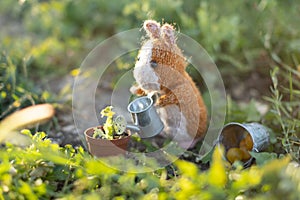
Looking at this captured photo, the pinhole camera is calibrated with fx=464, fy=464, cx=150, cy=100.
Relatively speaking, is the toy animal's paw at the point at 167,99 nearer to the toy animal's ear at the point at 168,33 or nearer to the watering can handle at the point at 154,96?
the watering can handle at the point at 154,96

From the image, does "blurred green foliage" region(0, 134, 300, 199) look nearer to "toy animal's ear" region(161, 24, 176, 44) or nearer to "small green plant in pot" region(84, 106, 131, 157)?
"small green plant in pot" region(84, 106, 131, 157)

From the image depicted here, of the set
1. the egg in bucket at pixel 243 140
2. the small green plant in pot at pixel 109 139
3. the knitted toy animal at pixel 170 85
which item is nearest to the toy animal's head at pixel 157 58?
the knitted toy animal at pixel 170 85

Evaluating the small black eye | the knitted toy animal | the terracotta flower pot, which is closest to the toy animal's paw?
the knitted toy animal

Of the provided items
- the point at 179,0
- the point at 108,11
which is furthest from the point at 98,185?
the point at 108,11

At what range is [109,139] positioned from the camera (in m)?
1.74

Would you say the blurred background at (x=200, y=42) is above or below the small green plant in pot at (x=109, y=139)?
above

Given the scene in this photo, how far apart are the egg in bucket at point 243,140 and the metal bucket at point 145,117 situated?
277mm

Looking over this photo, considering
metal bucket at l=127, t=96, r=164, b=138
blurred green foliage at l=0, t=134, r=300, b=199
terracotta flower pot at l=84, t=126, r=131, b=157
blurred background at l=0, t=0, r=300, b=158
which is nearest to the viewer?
blurred green foliage at l=0, t=134, r=300, b=199

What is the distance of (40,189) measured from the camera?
141 centimetres

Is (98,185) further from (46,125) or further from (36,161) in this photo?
(46,125)

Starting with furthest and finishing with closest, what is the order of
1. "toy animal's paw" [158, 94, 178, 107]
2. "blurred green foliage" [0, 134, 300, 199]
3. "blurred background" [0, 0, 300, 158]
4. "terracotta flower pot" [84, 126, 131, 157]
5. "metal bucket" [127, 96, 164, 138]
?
1. "blurred background" [0, 0, 300, 158]
2. "toy animal's paw" [158, 94, 178, 107]
3. "metal bucket" [127, 96, 164, 138]
4. "terracotta flower pot" [84, 126, 131, 157]
5. "blurred green foliage" [0, 134, 300, 199]

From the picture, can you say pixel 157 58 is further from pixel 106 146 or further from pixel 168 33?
pixel 106 146

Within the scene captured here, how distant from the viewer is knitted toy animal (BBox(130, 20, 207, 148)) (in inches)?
73.5

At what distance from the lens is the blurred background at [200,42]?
7.63 feet
